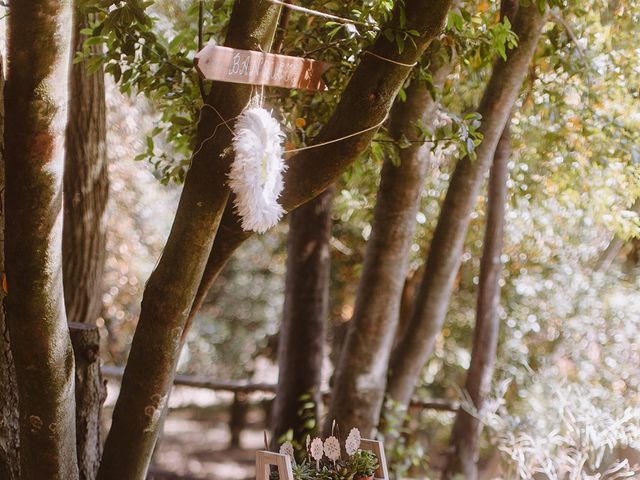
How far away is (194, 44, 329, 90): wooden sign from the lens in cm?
229

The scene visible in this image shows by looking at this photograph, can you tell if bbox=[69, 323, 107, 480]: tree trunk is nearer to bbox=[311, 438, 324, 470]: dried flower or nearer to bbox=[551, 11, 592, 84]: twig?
bbox=[311, 438, 324, 470]: dried flower

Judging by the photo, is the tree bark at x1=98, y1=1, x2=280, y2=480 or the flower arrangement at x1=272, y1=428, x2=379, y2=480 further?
the flower arrangement at x1=272, y1=428, x2=379, y2=480

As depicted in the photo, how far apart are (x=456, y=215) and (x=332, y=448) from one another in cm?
204

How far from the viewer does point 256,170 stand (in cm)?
244

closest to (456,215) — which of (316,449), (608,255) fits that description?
(316,449)

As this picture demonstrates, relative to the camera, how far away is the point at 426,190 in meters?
6.58

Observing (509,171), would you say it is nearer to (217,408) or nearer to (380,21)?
(380,21)

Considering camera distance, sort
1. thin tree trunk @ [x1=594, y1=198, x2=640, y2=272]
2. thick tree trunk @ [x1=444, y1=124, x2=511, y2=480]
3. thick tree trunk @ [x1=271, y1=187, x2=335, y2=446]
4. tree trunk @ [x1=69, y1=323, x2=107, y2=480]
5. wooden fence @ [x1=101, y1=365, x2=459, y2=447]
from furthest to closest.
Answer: thin tree trunk @ [x1=594, y1=198, x2=640, y2=272] → wooden fence @ [x1=101, y1=365, x2=459, y2=447] → thick tree trunk @ [x1=444, y1=124, x2=511, y2=480] → thick tree trunk @ [x1=271, y1=187, x2=335, y2=446] → tree trunk @ [x1=69, y1=323, x2=107, y2=480]

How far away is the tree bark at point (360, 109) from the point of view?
2613 mm

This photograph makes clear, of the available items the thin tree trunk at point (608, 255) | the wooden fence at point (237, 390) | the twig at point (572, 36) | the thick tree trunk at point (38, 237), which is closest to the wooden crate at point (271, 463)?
the thick tree trunk at point (38, 237)

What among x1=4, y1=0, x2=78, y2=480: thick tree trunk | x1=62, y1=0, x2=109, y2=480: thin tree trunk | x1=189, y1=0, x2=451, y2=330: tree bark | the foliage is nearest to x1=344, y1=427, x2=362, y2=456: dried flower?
x1=189, y1=0, x2=451, y2=330: tree bark

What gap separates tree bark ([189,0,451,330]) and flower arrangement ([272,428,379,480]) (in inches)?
33.7

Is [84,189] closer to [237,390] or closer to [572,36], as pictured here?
[572,36]

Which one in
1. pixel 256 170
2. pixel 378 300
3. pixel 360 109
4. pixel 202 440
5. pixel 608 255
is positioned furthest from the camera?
pixel 202 440
